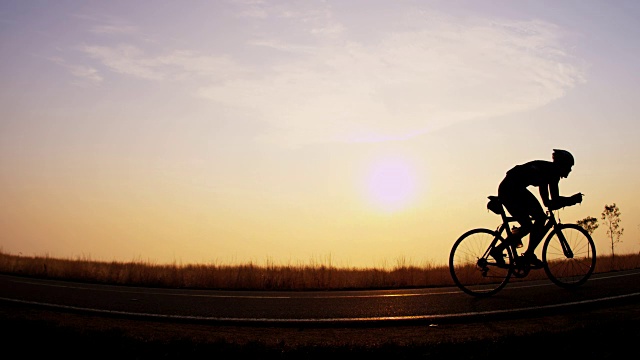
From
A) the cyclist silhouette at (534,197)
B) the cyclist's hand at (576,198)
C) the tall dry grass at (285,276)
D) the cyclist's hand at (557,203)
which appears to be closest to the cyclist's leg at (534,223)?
the cyclist silhouette at (534,197)

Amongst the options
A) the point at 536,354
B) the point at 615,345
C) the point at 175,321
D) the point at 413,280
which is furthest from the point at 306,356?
the point at 413,280

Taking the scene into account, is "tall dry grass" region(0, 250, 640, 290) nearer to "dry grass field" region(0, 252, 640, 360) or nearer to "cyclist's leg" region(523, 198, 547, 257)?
"cyclist's leg" region(523, 198, 547, 257)

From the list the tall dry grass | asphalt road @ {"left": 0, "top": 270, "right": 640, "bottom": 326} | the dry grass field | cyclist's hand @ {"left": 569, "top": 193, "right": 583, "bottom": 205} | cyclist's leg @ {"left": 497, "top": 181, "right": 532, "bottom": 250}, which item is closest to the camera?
the dry grass field

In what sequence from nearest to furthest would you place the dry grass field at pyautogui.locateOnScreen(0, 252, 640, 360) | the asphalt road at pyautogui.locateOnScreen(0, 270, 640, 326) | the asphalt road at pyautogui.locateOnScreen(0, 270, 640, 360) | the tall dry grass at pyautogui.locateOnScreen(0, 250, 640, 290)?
the dry grass field at pyautogui.locateOnScreen(0, 252, 640, 360)
the asphalt road at pyautogui.locateOnScreen(0, 270, 640, 360)
the asphalt road at pyautogui.locateOnScreen(0, 270, 640, 326)
the tall dry grass at pyautogui.locateOnScreen(0, 250, 640, 290)

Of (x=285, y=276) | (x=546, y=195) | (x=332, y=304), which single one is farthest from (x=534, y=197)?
(x=285, y=276)

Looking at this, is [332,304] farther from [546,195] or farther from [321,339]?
[546,195]

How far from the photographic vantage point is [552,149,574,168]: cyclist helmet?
923 centimetres

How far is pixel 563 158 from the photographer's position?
9242 millimetres

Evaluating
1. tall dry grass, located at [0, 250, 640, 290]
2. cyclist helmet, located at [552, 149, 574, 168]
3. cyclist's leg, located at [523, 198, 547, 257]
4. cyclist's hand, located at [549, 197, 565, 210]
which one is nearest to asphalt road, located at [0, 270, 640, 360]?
cyclist's leg, located at [523, 198, 547, 257]

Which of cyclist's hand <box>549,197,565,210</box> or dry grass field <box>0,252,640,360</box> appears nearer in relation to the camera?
dry grass field <box>0,252,640,360</box>

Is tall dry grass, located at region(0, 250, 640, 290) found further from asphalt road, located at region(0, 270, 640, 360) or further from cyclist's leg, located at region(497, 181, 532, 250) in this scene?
cyclist's leg, located at region(497, 181, 532, 250)

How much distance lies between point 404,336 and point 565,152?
15.6 ft

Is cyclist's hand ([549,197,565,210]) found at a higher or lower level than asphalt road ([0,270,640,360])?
higher

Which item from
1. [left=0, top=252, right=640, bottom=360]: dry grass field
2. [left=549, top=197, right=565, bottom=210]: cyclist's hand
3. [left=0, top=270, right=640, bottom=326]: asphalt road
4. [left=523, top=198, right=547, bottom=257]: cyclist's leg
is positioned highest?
[left=549, top=197, right=565, bottom=210]: cyclist's hand
